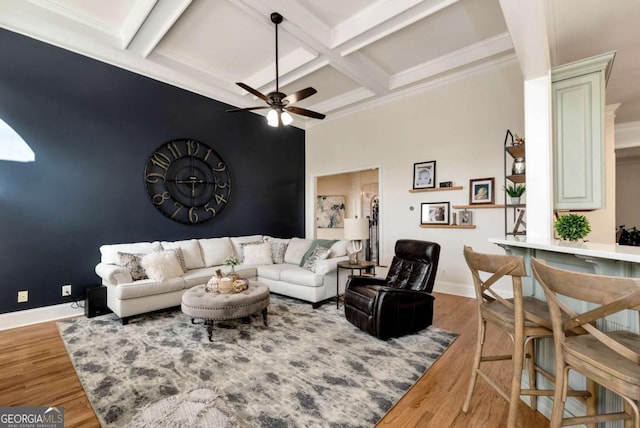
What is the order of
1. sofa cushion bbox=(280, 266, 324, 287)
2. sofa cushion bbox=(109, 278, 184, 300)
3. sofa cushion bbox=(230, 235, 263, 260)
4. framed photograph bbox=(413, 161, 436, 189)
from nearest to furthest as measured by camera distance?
sofa cushion bbox=(109, 278, 184, 300)
sofa cushion bbox=(280, 266, 324, 287)
framed photograph bbox=(413, 161, 436, 189)
sofa cushion bbox=(230, 235, 263, 260)

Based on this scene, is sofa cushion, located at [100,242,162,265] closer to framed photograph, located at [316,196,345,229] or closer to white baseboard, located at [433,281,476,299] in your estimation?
white baseboard, located at [433,281,476,299]

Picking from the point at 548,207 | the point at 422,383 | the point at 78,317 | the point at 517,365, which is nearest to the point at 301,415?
the point at 422,383

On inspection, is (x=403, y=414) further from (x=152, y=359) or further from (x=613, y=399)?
(x=152, y=359)

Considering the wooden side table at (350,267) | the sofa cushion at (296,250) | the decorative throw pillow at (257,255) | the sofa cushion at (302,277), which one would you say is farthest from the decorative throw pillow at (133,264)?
the wooden side table at (350,267)

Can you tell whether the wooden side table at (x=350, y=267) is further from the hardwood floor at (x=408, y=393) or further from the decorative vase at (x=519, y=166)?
the decorative vase at (x=519, y=166)

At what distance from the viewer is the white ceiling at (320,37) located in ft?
9.28

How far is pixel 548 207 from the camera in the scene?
7.48 feet

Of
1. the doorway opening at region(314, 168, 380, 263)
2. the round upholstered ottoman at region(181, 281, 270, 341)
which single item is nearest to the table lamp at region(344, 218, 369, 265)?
the round upholstered ottoman at region(181, 281, 270, 341)

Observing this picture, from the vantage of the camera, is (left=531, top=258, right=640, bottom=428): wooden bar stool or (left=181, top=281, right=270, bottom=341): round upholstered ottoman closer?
(left=531, top=258, right=640, bottom=428): wooden bar stool

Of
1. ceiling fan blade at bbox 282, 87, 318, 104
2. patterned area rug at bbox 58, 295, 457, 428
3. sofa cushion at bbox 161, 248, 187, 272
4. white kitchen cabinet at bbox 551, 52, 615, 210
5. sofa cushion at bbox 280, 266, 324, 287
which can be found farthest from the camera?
sofa cushion at bbox 161, 248, 187, 272

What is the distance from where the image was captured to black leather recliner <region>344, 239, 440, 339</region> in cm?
282

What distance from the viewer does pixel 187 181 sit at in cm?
475

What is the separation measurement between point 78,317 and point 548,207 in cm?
510

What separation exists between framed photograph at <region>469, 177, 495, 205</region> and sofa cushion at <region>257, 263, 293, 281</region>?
3018mm
